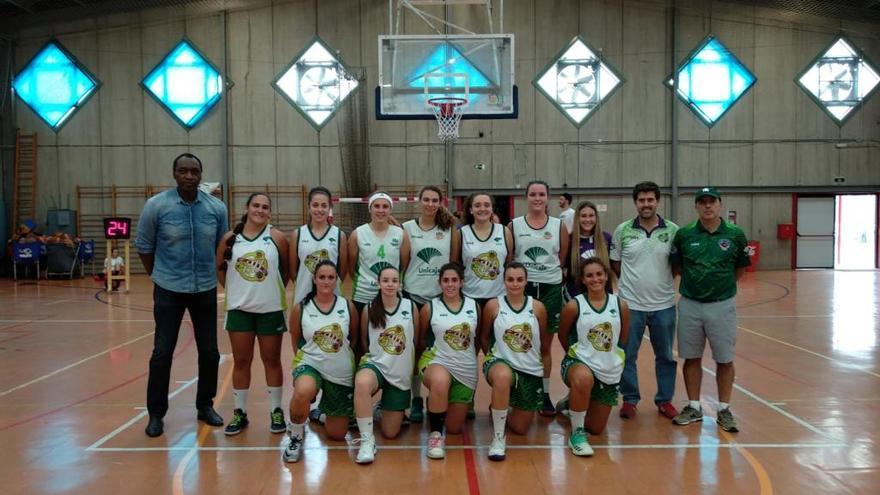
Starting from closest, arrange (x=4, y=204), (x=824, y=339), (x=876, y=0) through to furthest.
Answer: (x=824, y=339) < (x=876, y=0) < (x=4, y=204)

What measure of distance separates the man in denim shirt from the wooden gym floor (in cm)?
52

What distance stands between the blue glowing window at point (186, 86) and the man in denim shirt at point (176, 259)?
14.4 metres

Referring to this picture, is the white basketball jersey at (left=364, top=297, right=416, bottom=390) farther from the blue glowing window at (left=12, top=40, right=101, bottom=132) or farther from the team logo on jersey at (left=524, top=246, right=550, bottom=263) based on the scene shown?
the blue glowing window at (left=12, top=40, right=101, bottom=132)

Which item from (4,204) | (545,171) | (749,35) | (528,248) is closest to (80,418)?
(528,248)

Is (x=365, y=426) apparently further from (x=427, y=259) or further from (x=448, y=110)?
(x=448, y=110)

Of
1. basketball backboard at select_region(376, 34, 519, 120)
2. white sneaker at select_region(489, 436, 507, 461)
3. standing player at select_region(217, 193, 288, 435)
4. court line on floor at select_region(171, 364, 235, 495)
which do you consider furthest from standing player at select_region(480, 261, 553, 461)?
basketball backboard at select_region(376, 34, 519, 120)

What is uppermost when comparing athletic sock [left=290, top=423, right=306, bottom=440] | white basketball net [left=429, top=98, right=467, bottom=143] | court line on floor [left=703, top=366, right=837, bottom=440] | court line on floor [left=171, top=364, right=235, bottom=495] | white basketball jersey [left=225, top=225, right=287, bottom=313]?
white basketball net [left=429, top=98, right=467, bottom=143]

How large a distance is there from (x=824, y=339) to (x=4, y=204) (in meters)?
19.7

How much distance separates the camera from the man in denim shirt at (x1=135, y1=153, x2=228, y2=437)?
4477 mm

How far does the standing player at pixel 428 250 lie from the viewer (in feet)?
15.6

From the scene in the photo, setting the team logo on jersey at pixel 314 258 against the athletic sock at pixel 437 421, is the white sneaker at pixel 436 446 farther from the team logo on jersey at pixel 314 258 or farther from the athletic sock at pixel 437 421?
the team logo on jersey at pixel 314 258

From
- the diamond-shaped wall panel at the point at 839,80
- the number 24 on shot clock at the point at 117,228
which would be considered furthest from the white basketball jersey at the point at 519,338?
the diamond-shaped wall panel at the point at 839,80

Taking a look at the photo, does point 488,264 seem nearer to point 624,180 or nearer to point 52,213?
point 624,180

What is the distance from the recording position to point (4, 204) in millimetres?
17672
